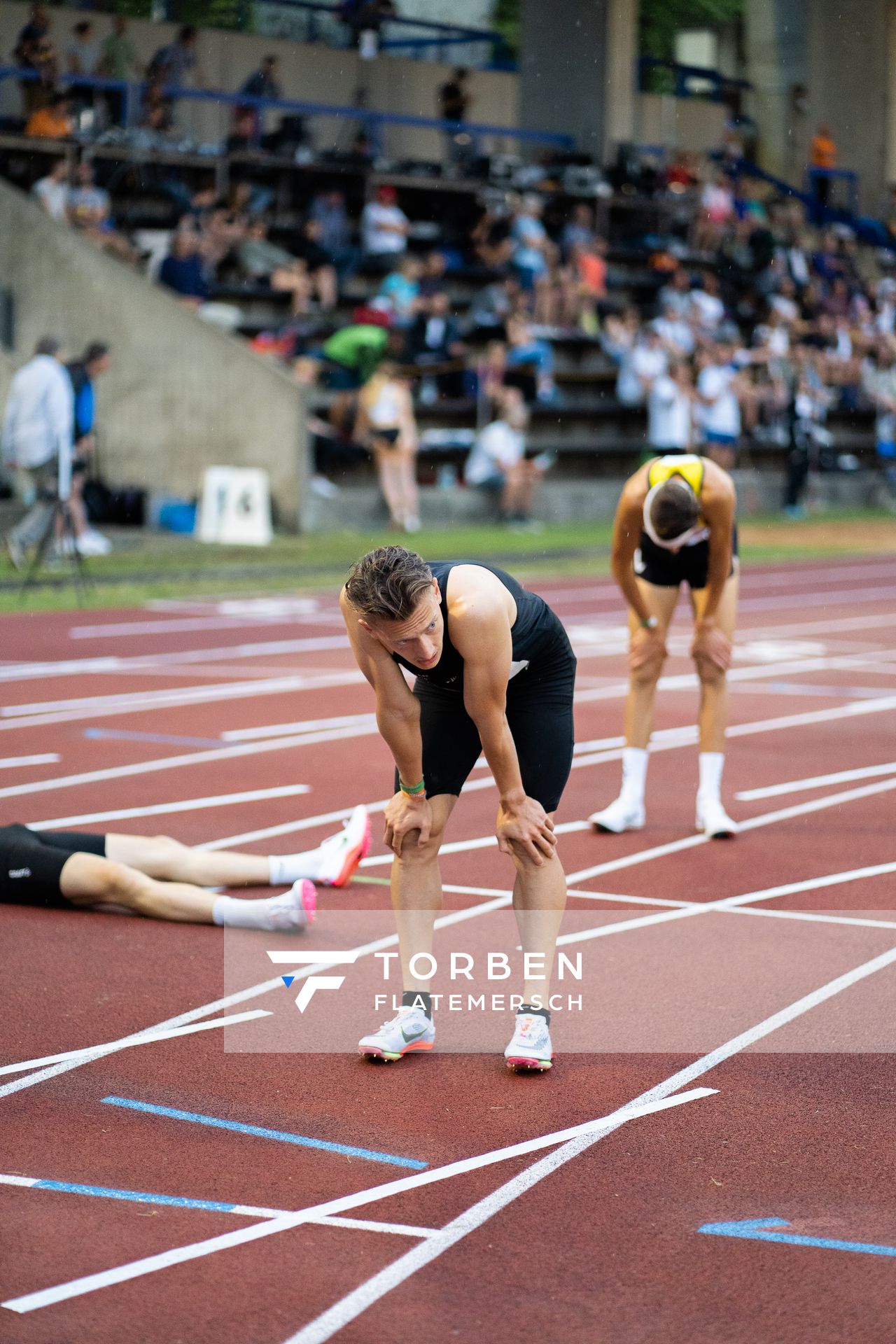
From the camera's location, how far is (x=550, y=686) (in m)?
5.11

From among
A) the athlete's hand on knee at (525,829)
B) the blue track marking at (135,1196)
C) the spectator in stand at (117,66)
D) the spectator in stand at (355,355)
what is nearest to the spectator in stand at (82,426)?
the spectator in stand at (355,355)

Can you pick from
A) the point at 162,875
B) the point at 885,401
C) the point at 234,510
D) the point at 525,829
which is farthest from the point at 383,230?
the point at 525,829

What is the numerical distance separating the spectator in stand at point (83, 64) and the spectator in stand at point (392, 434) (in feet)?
20.6

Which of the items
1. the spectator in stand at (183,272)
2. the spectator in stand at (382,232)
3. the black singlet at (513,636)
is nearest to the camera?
the black singlet at (513,636)

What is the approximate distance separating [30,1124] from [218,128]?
24710 millimetres

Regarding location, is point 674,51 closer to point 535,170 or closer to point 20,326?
point 535,170

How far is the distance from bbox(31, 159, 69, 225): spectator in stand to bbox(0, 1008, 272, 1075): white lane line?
720 inches

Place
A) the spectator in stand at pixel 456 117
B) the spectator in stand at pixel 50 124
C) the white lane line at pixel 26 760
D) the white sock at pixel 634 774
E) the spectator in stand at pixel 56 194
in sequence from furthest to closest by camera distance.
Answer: the spectator in stand at pixel 456 117 < the spectator in stand at pixel 50 124 < the spectator in stand at pixel 56 194 < the white lane line at pixel 26 760 < the white sock at pixel 634 774

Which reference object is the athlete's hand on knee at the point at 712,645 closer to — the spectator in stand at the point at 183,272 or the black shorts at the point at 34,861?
the black shorts at the point at 34,861

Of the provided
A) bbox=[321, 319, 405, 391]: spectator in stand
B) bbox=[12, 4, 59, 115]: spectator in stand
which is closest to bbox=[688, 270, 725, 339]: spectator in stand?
bbox=[321, 319, 405, 391]: spectator in stand

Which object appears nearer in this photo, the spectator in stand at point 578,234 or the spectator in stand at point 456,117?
the spectator in stand at point 578,234

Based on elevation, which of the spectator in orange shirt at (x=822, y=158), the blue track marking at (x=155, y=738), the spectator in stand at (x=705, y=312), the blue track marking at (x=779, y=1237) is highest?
the spectator in orange shirt at (x=822, y=158)

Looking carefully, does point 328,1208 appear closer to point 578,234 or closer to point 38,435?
point 38,435

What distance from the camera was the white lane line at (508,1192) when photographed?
11.5ft
